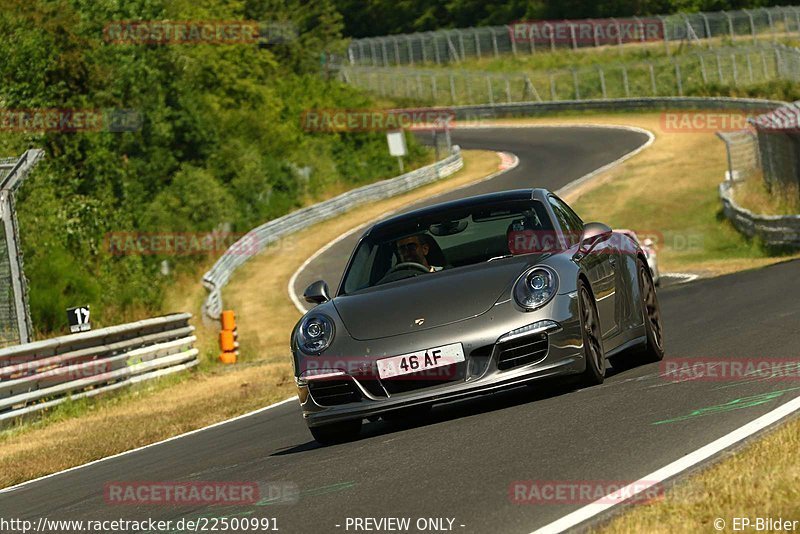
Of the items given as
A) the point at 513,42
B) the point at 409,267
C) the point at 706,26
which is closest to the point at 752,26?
the point at 706,26

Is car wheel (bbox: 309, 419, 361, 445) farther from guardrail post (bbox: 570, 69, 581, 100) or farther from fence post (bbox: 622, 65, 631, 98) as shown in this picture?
guardrail post (bbox: 570, 69, 581, 100)

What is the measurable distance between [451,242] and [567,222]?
999mm

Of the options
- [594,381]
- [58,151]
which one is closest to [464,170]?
[58,151]

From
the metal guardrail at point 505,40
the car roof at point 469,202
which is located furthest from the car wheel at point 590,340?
the metal guardrail at point 505,40

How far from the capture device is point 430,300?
8.69 m

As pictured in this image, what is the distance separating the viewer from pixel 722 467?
5.85m

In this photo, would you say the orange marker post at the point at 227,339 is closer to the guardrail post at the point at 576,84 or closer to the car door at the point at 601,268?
the car door at the point at 601,268

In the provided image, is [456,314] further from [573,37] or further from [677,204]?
[573,37]

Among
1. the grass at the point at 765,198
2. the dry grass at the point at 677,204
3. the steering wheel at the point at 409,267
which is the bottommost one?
the dry grass at the point at 677,204

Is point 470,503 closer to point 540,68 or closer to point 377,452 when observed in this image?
point 377,452

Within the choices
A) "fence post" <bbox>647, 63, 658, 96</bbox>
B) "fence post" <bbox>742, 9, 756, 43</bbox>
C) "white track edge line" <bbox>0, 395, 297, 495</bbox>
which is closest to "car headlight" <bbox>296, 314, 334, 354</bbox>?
"white track edge line" <bbox>0, 395, 297, 495</bbox>

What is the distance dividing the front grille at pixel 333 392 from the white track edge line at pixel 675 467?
261cm

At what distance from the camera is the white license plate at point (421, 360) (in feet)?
27.5

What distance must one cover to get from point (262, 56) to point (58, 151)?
21.4 metres
